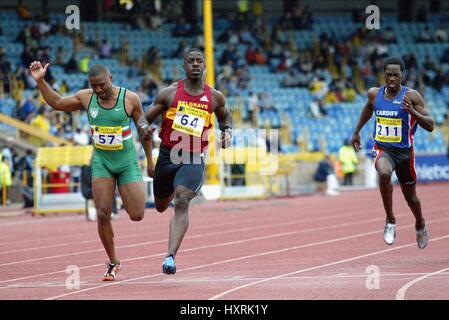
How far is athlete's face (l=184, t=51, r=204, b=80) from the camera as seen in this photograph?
36.7 ft

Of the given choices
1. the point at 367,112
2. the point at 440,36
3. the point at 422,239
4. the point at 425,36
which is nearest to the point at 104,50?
the point at 425,36

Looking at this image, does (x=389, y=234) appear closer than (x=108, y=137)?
No

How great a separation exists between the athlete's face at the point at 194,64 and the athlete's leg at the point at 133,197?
1206 mm

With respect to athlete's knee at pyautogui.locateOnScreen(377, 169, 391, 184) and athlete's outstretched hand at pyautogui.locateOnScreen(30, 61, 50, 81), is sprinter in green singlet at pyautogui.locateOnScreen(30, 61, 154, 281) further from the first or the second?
athlete's knee at pyautogui.locateOnScreen(377, 169, 391, 184)

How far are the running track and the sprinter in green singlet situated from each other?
72cm

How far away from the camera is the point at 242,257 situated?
1377 centimetres

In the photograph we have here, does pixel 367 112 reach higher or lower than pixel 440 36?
lower

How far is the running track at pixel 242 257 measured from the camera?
995cm

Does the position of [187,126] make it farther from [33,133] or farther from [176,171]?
[33,133]

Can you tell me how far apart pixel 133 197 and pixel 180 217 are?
62 centimetres

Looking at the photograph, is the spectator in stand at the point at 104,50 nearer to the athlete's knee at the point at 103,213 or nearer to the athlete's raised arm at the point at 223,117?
the athlete's raised arm at the point at 223,117

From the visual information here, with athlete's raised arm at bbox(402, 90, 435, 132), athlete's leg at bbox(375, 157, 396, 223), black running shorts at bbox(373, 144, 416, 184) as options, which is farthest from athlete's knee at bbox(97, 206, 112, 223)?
athlete's raised arm at bbox(402, 90, 435, 132)

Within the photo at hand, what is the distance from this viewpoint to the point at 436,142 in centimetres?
3897

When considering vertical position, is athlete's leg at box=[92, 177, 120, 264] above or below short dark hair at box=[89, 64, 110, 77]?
below
